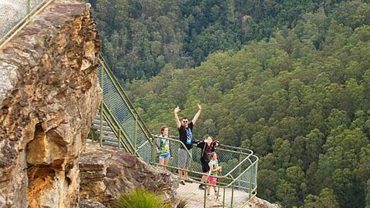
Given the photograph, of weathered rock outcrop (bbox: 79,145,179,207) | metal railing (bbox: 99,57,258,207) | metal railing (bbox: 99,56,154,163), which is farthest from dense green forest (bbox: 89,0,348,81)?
weathered rock outcrop (bbox: 79,145,179,207)

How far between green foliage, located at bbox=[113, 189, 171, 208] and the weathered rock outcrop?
1.44ft

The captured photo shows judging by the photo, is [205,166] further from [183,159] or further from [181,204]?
[181,204]

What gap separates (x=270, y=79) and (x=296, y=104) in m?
10.4

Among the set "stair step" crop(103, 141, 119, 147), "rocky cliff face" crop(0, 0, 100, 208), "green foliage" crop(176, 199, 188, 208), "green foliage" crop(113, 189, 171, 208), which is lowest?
"green foliage" crop(176, 199, 188, 208)

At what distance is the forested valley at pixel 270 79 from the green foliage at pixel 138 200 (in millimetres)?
53457

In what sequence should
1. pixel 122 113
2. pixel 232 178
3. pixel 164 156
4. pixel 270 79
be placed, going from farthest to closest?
pixel 270 79, pixel 232 178, pixel 164 156, pixel 122 113

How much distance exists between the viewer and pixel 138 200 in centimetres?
1498

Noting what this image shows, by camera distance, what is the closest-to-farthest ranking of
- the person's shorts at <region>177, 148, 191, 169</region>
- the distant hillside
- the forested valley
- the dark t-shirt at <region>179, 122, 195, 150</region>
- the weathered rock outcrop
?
the weathered rock outcrop → the dark t-shirt at <region>179, 122, 195, 150</region> → the person's shorts at <region>177, 148, 191, 169</region> → the distant hillside → the forested valley

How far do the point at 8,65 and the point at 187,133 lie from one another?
36.3 feet

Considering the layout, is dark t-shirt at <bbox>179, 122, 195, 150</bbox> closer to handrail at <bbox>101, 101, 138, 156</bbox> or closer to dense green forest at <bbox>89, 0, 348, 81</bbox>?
handrail at <bbox>101, 101, 138, 156</bbox>

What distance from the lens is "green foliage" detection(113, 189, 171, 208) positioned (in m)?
14.9

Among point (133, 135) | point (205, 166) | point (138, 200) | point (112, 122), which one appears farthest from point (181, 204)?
point (138, 200)

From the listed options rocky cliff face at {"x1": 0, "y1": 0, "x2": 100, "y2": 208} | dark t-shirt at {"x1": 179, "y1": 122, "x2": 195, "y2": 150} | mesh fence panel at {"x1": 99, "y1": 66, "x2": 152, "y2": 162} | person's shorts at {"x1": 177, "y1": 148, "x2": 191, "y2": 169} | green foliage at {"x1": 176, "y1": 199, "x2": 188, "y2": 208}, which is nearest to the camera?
rocky cliff face at {"x1": 0, "y1": 0, "x2": 100, "y2": 208}

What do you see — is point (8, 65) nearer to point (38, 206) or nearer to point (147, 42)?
point (38, 206)
